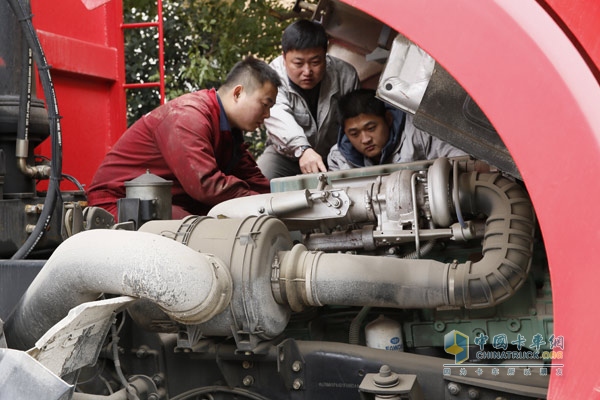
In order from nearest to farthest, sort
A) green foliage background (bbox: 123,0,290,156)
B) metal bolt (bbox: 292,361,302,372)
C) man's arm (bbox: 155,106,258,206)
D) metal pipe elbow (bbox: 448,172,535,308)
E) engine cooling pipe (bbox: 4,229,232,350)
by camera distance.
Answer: engine cooling pipe (bbox: 4,229,232,350) → metal pipe elbow (bbox: 448,172,535,308) → metal bolt (bbox: 292,361,302,372) → man's arm (bbox: 155,106,258,206) → green foliage background (bbox: 123,0,290,156)

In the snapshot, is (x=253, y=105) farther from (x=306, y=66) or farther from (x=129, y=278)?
(x=129, y=278)

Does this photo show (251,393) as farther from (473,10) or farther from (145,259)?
(473,10)

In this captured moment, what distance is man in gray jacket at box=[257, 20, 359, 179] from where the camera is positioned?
10.9ft

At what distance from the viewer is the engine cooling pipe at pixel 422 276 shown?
1867 millimetres

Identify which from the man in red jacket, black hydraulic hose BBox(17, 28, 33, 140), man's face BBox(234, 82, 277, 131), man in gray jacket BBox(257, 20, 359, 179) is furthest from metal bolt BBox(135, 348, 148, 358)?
man in gray jacket BBox(257, 20, 359, 179)

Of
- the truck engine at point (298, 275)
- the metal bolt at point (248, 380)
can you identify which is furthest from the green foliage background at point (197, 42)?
the metal bolt at point (248, 380)

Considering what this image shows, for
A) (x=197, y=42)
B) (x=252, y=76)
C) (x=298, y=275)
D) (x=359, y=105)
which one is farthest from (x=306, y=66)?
(x=197, y=42)

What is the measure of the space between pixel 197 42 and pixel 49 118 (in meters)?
5.36

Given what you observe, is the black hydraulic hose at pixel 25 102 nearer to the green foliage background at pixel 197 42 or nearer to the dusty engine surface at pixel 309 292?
the dusty engine surface at pixel 309 292

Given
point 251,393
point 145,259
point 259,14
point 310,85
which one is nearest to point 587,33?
point 145,259

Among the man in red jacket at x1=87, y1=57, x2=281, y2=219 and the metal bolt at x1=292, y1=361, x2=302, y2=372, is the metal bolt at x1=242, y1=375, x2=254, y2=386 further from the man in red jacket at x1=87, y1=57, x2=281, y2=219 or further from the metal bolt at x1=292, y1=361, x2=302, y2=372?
the man in red jacket at x1=87, y1=57, x2=281, y2=219

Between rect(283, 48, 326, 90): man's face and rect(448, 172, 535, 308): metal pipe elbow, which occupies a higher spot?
rect(283, 48, 326, 90): man's face

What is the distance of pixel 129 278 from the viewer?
1.65m

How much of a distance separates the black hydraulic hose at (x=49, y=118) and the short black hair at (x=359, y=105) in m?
1.24
